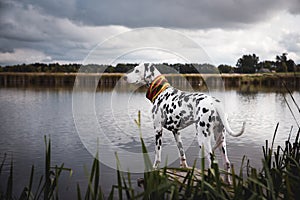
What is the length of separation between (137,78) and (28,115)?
485cm

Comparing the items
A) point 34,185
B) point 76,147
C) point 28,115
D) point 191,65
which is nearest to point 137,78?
point 191,65

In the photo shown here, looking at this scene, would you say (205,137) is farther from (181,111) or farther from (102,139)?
(102,139)

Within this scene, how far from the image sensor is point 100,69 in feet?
9.14

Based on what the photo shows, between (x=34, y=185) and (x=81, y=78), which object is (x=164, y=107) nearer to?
(x=81, y=78)

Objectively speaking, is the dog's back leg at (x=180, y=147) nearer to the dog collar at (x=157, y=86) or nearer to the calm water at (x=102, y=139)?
the calm water at (x=102, y=139)

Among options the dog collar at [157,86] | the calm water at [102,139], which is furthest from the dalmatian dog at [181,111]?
the calm water at [102,139]

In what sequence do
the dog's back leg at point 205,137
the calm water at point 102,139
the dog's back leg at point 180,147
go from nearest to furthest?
the dog's back leg at point 205,137, the dog's back leg at point 180,147, the calm water at point 102,139

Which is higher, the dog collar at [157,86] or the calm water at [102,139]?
the dog collar at [157,86]

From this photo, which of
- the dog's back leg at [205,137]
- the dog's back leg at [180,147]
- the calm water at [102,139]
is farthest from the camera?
the calm water at [102,139]

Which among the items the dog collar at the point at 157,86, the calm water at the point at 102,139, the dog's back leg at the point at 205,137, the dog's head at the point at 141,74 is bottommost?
the calm water at the point at 102,139

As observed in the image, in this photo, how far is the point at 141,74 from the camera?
2883mm

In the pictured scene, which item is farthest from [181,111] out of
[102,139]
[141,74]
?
[102,139]

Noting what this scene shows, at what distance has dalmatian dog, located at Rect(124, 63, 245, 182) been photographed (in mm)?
2486

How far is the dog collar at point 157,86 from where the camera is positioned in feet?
9.63
